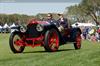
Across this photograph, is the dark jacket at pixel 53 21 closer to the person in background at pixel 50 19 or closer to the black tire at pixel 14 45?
the person in background at pixel 50 19

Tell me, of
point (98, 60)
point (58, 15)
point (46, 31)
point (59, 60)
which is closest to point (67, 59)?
point (59, 60)

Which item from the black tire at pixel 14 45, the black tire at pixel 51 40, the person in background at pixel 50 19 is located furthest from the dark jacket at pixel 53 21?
the black tire at pixel 14 45

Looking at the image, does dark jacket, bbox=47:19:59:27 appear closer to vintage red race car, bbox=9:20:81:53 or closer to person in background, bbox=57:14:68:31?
person in background, bbox=57:14:68:31

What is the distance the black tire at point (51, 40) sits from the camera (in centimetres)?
1758

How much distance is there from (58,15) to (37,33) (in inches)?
70.5

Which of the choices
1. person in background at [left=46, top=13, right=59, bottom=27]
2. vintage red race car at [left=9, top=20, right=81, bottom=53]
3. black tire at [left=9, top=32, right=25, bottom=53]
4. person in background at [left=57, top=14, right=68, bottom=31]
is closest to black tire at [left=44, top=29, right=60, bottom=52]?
vintage red race car at [left=9, top=20, right=81, bottom=53]

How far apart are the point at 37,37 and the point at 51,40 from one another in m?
0.67

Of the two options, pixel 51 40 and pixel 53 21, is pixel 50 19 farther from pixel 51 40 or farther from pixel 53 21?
pixel 51 40

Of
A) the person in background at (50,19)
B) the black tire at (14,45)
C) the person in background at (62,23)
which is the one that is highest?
the person in background at (50,19)

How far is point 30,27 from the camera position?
716 inches

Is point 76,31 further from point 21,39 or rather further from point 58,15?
point 21,39

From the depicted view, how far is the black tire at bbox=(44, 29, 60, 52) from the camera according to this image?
17.6 meters

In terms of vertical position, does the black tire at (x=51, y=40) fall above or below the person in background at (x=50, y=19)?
below

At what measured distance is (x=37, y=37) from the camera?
18.1m
